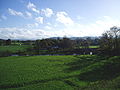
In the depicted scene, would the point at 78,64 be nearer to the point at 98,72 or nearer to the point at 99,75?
the point at 98,72

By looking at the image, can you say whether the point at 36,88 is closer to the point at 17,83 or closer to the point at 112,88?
the point at 17,83

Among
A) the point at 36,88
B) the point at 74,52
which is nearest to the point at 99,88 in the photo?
the point at 36,88

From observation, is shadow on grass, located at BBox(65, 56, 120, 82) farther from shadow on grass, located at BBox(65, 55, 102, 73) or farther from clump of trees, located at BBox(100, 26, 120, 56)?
clump of trees, located at BBox(100, 26, 120, 56)

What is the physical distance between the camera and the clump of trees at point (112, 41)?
47091mm

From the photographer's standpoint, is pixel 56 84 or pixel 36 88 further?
pixel 56 84

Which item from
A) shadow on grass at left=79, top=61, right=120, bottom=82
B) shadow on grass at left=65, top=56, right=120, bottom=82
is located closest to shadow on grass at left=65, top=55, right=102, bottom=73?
shadow on grass at left=65, top=56, right=120, bottom=82

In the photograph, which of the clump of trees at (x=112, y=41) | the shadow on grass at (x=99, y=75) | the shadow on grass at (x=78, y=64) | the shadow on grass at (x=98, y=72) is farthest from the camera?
the clump of trees at (x=112, y=41)

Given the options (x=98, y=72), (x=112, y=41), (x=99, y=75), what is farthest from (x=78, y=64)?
(x=112, y=41)

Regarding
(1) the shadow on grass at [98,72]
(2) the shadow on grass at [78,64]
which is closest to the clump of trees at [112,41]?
(2) the shadow on grass at [78,64]

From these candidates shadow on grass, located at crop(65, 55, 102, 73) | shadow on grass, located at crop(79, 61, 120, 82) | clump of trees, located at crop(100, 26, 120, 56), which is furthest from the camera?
clump of trees, located at crop(100, 26, 120, 56)

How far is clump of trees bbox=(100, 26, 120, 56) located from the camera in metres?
47.1

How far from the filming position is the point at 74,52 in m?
77.2

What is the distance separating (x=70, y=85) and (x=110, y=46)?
40.8 m

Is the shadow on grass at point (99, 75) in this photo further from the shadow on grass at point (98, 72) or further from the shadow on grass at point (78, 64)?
the shadow on grass at point (78, 64)
